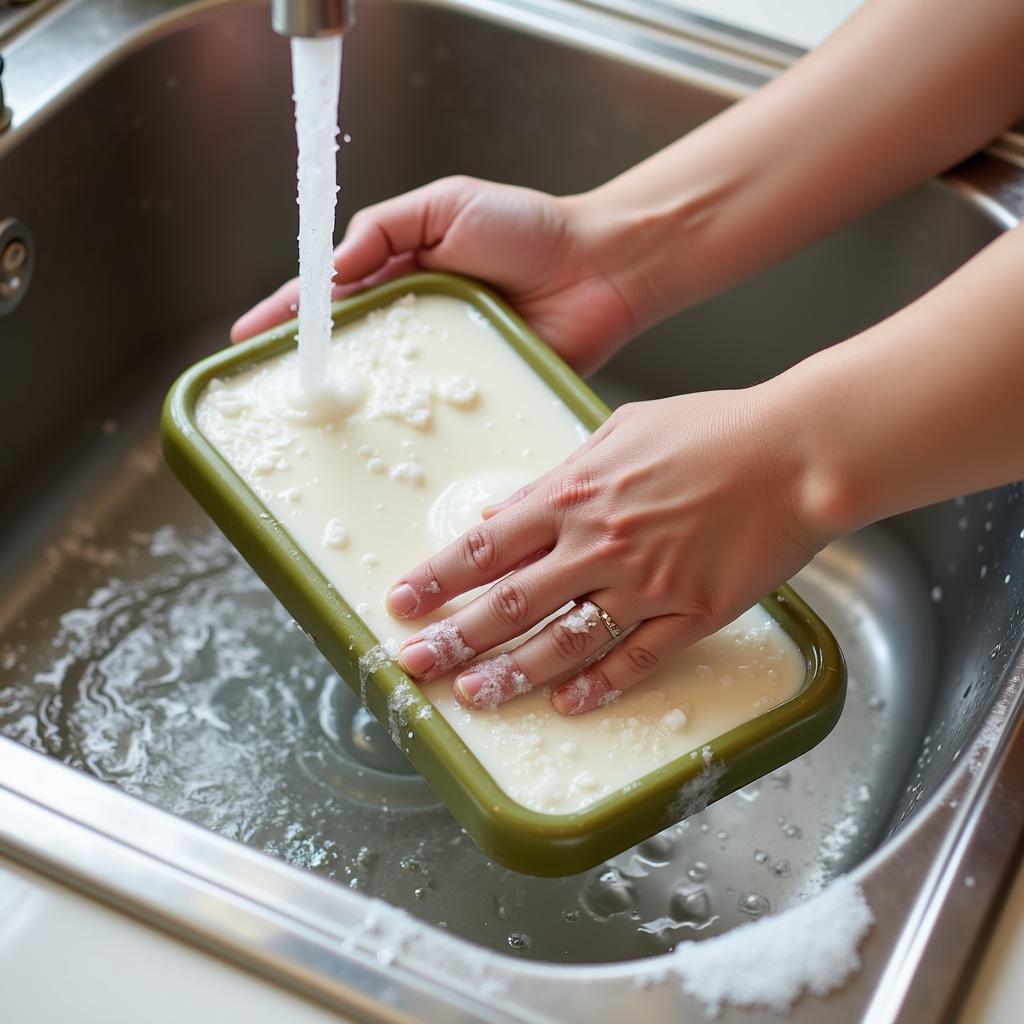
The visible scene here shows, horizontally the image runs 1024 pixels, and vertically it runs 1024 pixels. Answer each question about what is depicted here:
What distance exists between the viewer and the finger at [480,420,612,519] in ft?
2.14

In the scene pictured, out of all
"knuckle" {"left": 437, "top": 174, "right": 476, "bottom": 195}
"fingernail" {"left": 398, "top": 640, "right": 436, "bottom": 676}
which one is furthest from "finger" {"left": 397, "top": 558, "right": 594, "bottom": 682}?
"knuckle" {"left": 437, "top": 174, "right": 476, "bottom": 195}

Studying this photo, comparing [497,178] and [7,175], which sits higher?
[7,175]

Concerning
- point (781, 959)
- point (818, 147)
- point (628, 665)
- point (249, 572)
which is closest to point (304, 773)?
point (249, 572)

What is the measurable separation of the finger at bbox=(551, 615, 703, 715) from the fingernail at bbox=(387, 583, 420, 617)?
0.29 ft

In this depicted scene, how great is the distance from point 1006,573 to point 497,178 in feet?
1.81

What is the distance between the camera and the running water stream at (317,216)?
23.9 inches

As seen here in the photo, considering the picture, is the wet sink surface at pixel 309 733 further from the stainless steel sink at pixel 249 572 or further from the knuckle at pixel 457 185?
the knuckle at pixel 457 185

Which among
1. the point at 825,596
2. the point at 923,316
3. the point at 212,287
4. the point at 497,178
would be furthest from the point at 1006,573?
the point at 212,287

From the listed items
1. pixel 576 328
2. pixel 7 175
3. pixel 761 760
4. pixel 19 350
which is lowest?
pixel 761 760

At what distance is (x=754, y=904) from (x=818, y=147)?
518 mm

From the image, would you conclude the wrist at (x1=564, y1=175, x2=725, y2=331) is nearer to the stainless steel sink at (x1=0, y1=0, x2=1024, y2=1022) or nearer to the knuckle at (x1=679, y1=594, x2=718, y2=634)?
the stainless steel sink at (x1=0, y1=0, x2=1024, y2=1022)

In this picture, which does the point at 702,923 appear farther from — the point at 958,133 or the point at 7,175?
the point at 7,175

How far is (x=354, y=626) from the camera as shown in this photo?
628 mm

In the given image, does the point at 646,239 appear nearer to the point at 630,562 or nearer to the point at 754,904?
the point at 630,562
